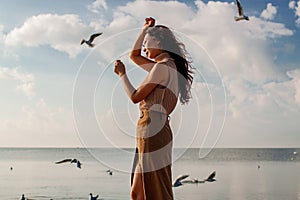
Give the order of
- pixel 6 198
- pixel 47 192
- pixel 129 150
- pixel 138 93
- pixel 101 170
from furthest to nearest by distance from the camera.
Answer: pixel 101 170
pixel 47 192
pixel 6 198
pixel 129 150
pixel 138 93

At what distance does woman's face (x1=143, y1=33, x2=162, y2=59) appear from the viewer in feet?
9.34

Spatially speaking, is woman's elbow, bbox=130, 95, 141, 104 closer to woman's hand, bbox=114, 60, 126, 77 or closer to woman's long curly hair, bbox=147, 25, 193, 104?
woman's hand, bbox=114, 60, 126, 77

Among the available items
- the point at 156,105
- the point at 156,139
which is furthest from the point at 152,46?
the point at 156,139

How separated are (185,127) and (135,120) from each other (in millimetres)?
301

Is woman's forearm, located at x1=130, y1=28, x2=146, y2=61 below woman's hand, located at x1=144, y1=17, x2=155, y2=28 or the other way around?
below

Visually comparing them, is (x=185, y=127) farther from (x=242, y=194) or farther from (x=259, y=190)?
(x=259, y=190)

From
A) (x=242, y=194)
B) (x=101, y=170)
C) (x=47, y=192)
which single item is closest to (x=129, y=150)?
(x=242, y=194)

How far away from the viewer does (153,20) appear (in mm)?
2912

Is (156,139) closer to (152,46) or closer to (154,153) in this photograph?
(154,153)

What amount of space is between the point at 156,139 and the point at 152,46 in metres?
0.47

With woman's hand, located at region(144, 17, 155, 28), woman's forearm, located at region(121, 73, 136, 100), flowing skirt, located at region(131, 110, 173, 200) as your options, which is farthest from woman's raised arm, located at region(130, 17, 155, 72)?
flowing skirt, located at region(131, 110, 173, 200)

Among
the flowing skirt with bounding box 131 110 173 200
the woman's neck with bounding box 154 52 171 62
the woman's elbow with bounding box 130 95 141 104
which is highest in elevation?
the woman's neck with bounding box 154 52 171 62

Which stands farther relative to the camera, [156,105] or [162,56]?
[162,56]

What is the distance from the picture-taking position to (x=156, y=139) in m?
2.73
